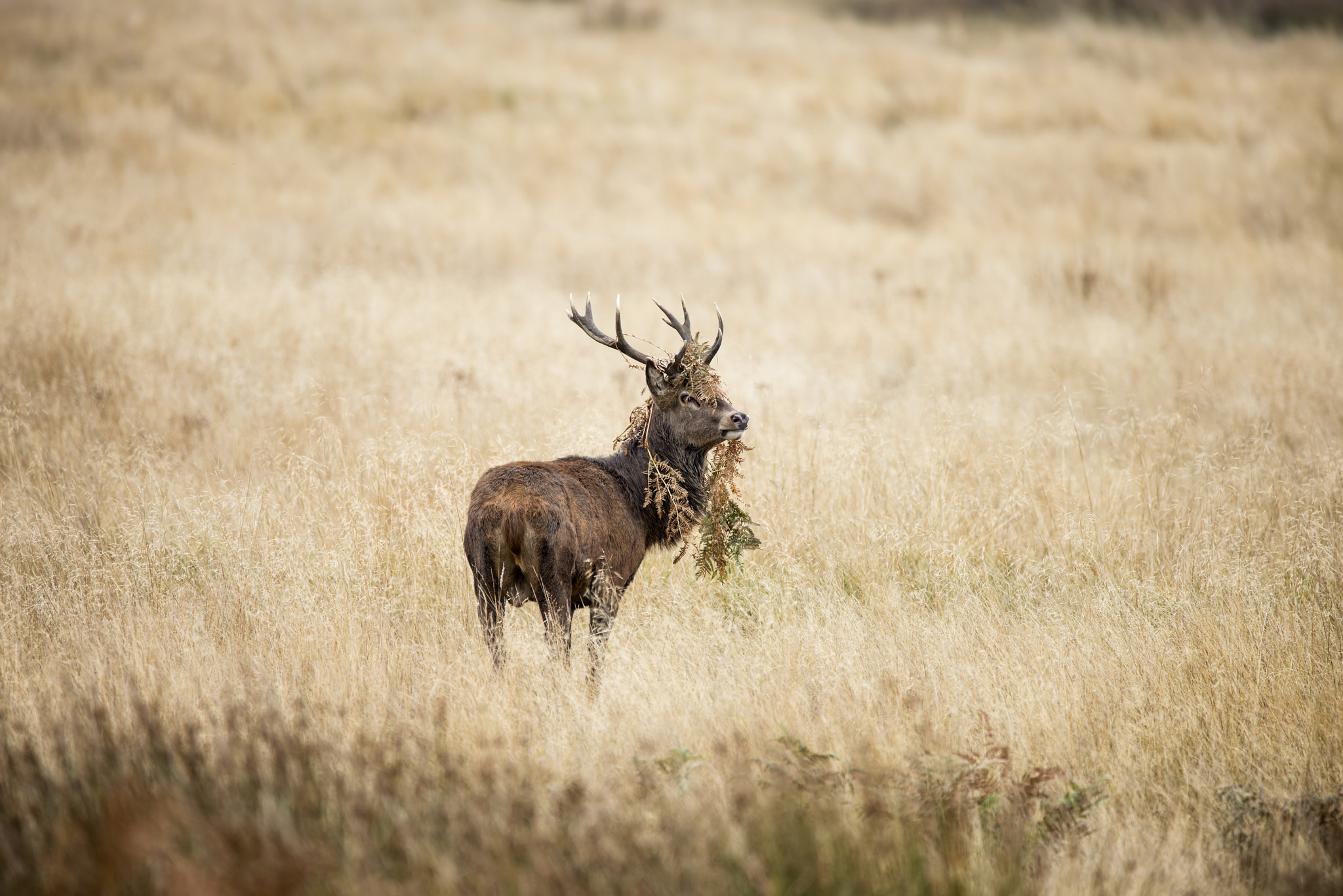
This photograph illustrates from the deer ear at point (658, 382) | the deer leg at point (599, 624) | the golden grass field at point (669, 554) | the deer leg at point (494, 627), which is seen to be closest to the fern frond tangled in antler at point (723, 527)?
the golden grass field at point (669, 554)

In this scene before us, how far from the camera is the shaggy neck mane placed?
19.5 feet

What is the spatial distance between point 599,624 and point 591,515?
0.65 meters

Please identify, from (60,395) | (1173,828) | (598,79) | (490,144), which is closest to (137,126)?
(490,144)

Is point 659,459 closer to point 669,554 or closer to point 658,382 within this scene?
point 658,382

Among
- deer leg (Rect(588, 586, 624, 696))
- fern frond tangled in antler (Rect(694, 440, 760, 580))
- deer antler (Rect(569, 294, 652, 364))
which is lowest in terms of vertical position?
deer leg (Rect(588, 586, 624, 696))

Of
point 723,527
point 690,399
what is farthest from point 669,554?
point 690,399

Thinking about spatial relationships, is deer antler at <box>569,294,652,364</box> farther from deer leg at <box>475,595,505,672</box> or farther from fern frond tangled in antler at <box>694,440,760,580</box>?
deer leg at <box>475,595,505,672</box>

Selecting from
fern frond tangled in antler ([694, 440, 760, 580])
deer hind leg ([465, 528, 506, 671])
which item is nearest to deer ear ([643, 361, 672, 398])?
fern frond tangled in antler ([694, 440, 760, 580])

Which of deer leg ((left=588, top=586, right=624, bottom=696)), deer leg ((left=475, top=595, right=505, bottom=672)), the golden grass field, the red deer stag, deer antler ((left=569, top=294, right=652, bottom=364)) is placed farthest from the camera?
deer antler ((left=569, top=294, right=652, bottom=364))

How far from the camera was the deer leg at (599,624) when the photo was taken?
518 centimetres

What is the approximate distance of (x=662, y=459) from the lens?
239 inches

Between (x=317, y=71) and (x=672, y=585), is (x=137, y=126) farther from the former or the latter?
(x=672, y=585)

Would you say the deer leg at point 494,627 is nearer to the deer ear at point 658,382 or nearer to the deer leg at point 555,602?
the deer leg at point 555,602

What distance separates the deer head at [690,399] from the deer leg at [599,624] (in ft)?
3.97
